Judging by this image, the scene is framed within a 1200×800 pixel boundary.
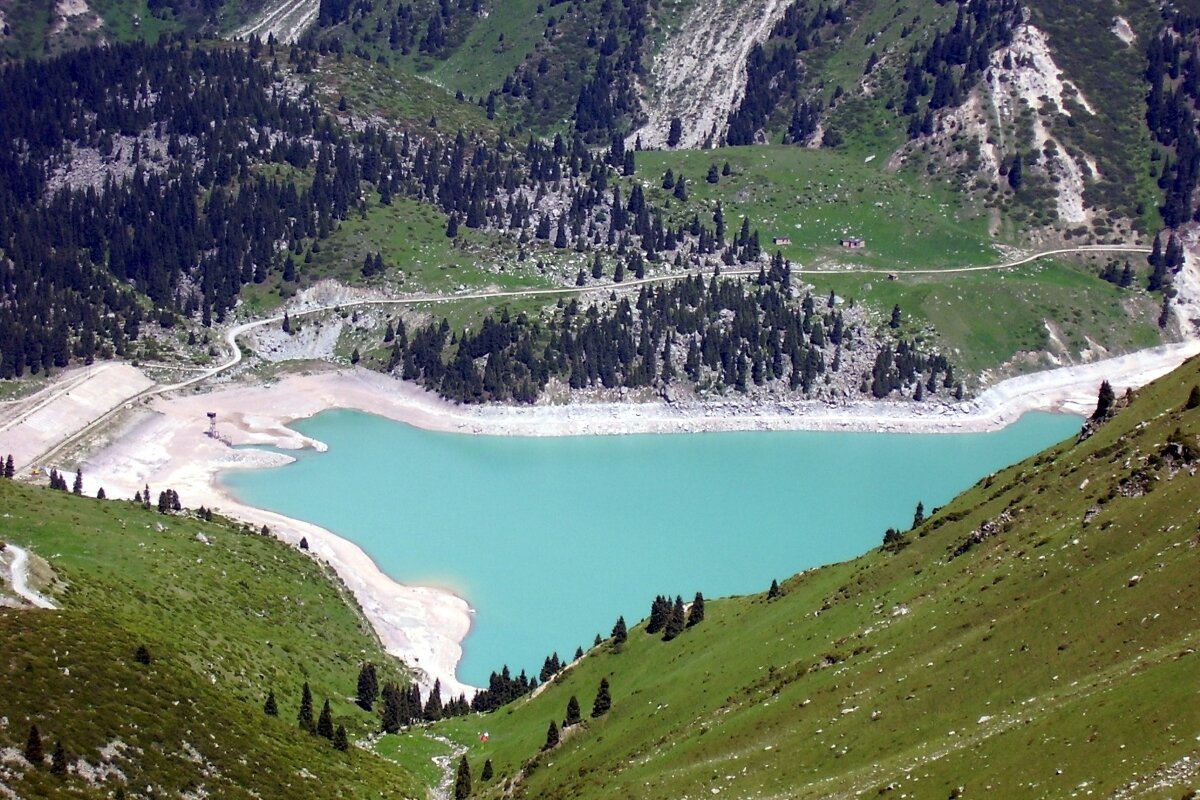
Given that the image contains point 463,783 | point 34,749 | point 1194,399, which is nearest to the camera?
point 34,749

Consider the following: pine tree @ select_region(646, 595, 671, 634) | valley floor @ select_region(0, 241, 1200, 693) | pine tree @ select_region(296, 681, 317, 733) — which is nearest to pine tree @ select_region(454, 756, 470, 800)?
pine tree @ select_region(296, 681, 317, 733)

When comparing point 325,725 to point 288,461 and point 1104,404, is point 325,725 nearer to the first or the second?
point 1104,404

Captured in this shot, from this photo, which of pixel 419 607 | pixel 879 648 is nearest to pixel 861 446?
pixel 419 607

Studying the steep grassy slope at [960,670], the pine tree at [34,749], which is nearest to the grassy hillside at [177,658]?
the pine tree at [34,749]

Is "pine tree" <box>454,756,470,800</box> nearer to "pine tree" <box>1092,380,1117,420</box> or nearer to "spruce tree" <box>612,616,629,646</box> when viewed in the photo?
"spruce tree" <box>612,616,629,646</box>

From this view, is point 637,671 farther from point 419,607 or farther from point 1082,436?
point 419,607

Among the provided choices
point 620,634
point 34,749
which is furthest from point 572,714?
point 34,749
